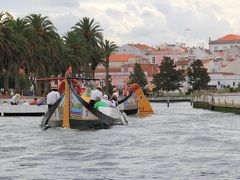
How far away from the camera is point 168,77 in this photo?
177750 mm

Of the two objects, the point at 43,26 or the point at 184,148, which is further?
the point at 43,26

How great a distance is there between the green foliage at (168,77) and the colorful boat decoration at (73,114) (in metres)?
138

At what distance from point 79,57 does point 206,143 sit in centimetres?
8961

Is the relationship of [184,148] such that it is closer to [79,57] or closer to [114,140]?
[114,140]

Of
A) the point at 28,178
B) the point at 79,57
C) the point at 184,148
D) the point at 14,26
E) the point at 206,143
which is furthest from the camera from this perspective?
the point at 79,57

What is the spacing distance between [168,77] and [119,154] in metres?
152

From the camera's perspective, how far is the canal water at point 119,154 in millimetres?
21438

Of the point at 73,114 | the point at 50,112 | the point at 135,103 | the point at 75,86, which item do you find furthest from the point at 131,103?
the point at 73,114

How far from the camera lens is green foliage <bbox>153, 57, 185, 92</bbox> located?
177m

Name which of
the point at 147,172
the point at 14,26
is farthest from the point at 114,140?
the point at 14,26

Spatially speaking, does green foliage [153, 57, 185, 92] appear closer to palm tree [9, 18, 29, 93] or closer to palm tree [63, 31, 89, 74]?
palm tree [63, 31, 89, 74]

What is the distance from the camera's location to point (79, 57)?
4683 inches

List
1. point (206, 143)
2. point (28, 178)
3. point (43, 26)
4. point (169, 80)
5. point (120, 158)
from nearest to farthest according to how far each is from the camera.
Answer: point (28, 178) → point (120, 158) → point (206, 143) → point (43, 26) → point (169, 80)

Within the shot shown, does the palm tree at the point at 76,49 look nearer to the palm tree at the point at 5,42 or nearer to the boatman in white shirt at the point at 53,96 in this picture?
the palm tree at the point at 5,42
